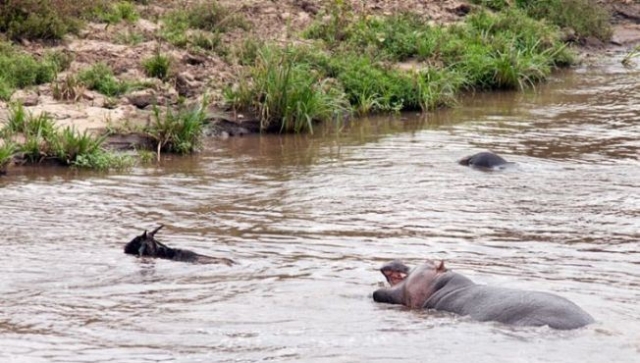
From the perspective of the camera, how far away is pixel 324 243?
9461 mm

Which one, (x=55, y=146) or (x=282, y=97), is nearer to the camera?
(x=55, y=146)

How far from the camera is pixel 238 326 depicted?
7254 millimetres

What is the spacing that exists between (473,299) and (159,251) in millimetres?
2472

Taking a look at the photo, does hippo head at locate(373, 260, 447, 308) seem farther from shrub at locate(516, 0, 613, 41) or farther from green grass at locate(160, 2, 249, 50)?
shrub at locate(516, 0, 613, 41)

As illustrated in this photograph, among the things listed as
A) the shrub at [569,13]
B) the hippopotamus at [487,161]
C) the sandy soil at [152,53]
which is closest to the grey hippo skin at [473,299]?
A: the hippopotamus at [487,161]

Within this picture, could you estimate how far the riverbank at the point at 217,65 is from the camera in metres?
14.0

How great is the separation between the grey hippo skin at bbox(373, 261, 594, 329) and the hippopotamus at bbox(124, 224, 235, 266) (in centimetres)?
137

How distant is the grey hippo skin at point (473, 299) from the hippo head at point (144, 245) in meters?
1.76

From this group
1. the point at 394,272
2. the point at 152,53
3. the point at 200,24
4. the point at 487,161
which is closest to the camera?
the point at 394,272

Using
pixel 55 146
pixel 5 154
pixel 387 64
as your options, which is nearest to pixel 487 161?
pixel 55 146

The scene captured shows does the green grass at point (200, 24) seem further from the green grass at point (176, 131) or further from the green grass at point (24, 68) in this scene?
the green grass at point (176, 131)

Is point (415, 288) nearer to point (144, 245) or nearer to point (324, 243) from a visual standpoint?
point (324, 243)

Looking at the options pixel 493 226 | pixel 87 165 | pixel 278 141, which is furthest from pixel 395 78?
pixel 493 226

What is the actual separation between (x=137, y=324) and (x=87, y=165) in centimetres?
534
